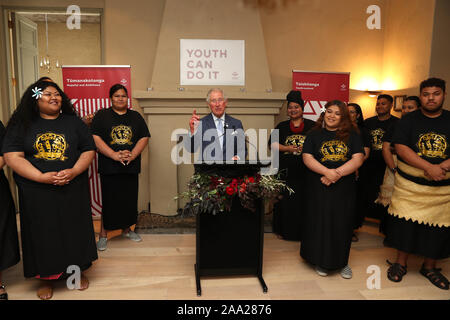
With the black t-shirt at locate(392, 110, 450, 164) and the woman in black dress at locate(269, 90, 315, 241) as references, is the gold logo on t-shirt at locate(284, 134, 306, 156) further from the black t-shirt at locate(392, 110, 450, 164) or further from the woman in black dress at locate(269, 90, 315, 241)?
the black t-shirt at locate(392, 110, 450, 164)

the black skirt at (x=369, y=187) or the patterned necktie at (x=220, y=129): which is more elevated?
the patterned necktie at (x=220, y=129)

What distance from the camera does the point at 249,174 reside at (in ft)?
8.36

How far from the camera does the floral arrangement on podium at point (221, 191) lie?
2395 mm

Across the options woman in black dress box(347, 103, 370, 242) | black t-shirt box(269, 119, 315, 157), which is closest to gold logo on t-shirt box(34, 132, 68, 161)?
black t-shirt box(269, 119, 315, 157)

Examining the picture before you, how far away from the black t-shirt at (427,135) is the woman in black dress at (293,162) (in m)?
1.03

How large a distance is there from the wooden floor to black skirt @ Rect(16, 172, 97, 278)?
1.00 ft

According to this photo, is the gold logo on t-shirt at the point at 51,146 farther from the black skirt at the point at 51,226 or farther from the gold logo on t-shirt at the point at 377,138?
the gold logo on t-shirt at the point at 377,138

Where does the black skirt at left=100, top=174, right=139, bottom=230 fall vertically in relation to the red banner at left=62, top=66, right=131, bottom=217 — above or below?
below

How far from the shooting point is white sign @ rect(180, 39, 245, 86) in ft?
14.3

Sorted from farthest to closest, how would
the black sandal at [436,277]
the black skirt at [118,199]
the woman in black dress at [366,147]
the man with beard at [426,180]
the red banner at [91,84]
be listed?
the red banner at [91,84]
the woman in black dress at [366,147]
the black skirt at [118,199]
the black sandal at [436,277]
the man with beard at [426,180]

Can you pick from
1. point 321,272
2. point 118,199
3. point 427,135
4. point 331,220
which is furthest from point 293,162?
point 118,199

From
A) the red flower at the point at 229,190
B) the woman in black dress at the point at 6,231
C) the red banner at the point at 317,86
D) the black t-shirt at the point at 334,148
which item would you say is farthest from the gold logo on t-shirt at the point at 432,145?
the woman in black dress at the point at 6,231

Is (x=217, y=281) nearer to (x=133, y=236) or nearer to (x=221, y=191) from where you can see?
(x=221, y=191)

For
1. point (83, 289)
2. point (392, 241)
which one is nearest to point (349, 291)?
point (392, 241)
